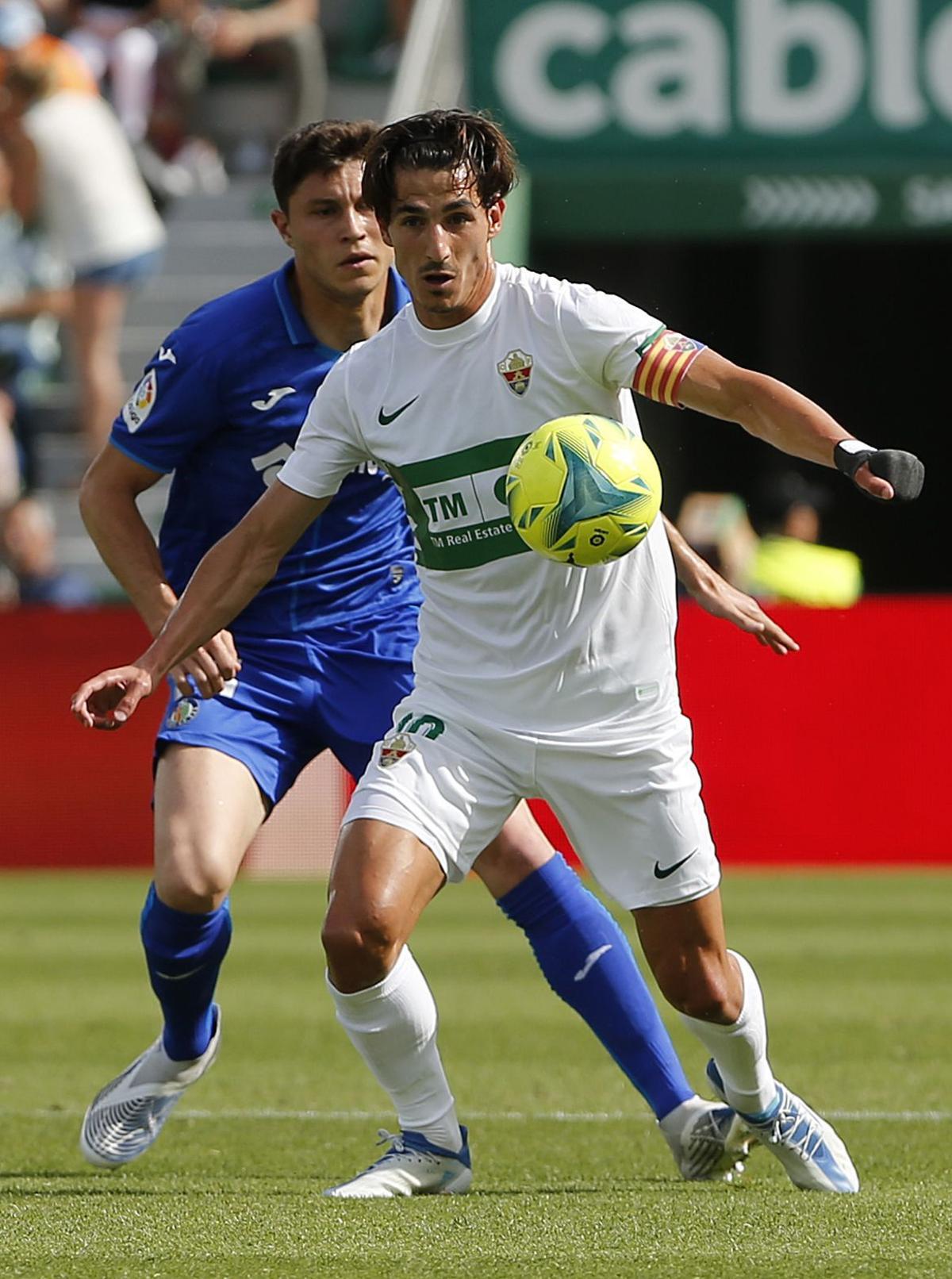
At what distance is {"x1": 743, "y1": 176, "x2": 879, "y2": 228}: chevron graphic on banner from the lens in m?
17.6

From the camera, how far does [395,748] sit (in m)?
5.14

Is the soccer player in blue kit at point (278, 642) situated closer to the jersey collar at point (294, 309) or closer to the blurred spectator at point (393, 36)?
the jersey collar at point (294, 309)

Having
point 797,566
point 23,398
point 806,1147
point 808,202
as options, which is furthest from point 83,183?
point 806,1147

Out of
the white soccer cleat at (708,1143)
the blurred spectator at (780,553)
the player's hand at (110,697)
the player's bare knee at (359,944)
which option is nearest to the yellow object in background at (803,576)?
the blurred spectator at (780,553)

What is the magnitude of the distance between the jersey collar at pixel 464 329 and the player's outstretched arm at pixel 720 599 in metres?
0.72

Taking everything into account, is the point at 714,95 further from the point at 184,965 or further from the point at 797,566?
the point at 184,965

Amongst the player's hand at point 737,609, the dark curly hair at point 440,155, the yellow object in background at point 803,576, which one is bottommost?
the yellow object in background at point 803,576

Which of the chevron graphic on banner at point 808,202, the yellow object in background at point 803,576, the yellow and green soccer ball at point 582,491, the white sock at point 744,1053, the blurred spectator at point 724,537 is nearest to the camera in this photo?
the yellow and green soccer ball at point 582,491

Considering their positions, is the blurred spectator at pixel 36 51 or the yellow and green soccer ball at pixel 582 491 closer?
the yellow and green soccer ball at pixel 582 491

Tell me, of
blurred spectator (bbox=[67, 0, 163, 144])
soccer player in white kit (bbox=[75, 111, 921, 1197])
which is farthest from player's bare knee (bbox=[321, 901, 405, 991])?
blurred spectator (bbox=[67, 0, 163, 144])

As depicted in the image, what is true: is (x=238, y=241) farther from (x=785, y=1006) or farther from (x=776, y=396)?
(x=776, y=396)

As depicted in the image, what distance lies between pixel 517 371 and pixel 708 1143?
6.26 feet

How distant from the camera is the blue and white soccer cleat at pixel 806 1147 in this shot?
5.25 m

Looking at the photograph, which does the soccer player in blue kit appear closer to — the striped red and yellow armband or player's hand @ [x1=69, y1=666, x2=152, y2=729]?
player's hand @ [x1=69, y1=666, x2=152, y2=729]
